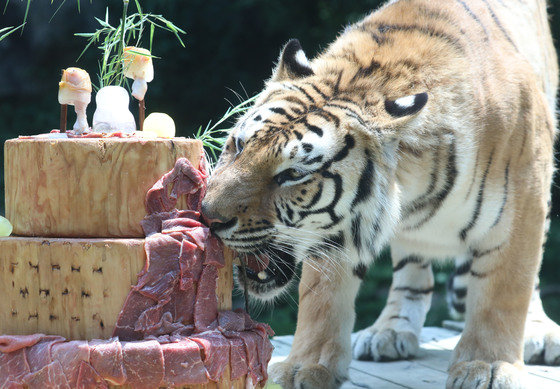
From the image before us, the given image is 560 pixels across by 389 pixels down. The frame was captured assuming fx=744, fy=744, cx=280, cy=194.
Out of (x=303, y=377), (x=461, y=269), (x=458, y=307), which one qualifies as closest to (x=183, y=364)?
(x=303, y=377)

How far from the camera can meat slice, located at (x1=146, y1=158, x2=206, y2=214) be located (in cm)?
180

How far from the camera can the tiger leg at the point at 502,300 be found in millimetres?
2529

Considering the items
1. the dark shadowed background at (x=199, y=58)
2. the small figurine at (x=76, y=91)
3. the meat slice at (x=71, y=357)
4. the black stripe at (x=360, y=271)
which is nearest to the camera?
the meat slice at (x=71, y=357)

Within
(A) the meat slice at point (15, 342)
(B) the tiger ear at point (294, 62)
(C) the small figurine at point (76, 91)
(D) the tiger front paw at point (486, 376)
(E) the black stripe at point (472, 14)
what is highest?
(E) the black stripe at point (472, 14)

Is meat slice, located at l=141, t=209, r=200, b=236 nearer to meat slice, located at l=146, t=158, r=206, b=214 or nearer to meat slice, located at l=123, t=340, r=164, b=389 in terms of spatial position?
meat slice, located at l=146, t=158, r=206, b=214

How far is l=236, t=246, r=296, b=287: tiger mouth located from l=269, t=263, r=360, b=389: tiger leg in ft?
1.53

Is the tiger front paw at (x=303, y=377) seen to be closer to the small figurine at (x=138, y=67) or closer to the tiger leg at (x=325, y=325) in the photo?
the tiger leg at (x=325, y=325)

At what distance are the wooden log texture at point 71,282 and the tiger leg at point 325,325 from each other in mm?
955

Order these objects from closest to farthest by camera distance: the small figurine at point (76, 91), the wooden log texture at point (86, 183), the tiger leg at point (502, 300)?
the wooden log texture at point (86, 183)
the small figurine at point (76, 91)
the tiger leg at point (502, 300)

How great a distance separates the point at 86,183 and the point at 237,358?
56 centimetres

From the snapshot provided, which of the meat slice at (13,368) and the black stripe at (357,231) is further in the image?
the black stripe at (357,231)

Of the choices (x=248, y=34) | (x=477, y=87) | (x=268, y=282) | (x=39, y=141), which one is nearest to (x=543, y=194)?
(x=477, y=87)

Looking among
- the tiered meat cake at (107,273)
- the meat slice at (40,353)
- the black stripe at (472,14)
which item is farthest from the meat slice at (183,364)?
→ the black stripe at (472,14)

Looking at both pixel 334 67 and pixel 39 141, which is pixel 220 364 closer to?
pixel 39 141
